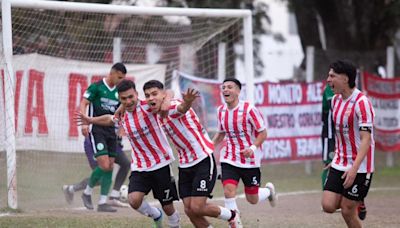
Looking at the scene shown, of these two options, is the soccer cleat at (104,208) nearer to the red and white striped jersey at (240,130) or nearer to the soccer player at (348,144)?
the red and white striped jersey at (240,130)

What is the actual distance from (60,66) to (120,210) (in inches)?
113

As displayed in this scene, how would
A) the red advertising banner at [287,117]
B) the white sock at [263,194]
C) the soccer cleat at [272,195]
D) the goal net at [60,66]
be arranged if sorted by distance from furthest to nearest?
1. the red advertising banner at [287,117]
2. the goal net at [60,66]
3. the soccer cleat at [272,195]
4. the white sock at [263,194]

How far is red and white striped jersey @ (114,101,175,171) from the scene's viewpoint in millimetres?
9625

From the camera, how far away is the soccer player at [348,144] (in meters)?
8.80

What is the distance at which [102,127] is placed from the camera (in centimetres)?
1257

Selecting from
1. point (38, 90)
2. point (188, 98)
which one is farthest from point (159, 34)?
point (188, 98)

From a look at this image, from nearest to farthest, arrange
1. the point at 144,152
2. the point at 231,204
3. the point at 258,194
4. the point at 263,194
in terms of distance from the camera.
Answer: the point at 144,152 → the point at 231,204 → the point at 258,194 → the point at 263,194

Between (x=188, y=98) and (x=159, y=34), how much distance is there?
7.82 m

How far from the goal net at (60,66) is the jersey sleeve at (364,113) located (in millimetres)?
5106

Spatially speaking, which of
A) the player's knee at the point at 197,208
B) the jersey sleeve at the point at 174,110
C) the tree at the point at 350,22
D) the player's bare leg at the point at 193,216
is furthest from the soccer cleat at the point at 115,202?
the tree at the point at 350,22

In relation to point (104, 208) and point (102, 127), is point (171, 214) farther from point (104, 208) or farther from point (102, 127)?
point (102, 127)

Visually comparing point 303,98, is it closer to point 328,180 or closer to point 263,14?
point 263,14

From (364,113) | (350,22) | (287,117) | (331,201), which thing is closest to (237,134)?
(331,201)

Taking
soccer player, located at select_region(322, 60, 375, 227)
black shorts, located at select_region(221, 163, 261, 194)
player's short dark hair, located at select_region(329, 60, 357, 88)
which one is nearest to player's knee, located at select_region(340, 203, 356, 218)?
soccer player, located at select_region(322, 60, 375, 227)
